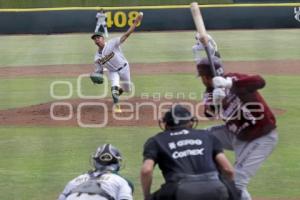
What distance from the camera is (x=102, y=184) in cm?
539

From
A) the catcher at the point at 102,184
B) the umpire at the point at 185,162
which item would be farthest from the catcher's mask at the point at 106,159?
the umpire at the point at 185,162

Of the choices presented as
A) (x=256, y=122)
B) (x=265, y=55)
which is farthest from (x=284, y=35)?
(x=256, y=122)

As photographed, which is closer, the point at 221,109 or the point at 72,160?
the point at 221,109

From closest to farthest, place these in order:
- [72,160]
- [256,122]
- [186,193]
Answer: [186,193]
[256,122]
[72,160]

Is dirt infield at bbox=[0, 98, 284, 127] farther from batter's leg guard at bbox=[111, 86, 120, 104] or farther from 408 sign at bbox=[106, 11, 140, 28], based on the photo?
408 sign at bbox=[106, 11, 140, 28]

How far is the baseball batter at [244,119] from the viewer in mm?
6434

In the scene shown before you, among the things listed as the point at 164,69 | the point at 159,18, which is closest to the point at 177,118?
the point at 164,69

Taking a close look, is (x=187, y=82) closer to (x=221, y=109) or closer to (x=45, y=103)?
(x=45, y=103)

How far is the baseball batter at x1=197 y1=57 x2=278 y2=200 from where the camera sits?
21.1 feet

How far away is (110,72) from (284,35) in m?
16.9

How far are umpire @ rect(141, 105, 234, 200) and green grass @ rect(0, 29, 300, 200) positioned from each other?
288cm

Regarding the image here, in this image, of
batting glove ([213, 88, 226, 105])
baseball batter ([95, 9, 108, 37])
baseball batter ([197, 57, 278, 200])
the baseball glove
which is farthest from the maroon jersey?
baseball batter ([95, 9, 108, 37])

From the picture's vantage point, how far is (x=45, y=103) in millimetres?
15641

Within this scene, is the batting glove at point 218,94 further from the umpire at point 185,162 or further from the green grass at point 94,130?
the green grass at point 94,130
